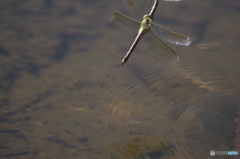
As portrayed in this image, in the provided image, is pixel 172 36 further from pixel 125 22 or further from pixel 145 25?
pixel 125 22

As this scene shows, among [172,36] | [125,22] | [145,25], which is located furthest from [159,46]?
[125,22]

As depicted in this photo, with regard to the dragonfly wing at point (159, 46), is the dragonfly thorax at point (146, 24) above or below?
above

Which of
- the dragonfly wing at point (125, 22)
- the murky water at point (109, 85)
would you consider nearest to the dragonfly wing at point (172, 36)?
the dragonfly wing at point (125, 22)

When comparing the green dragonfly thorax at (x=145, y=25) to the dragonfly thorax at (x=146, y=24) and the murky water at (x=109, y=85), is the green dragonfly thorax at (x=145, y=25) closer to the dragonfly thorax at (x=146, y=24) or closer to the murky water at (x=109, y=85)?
the dragonfly thorax at (x=146, y=24)

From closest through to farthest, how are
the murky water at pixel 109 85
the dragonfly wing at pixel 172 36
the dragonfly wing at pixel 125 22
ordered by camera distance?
the murky water at pixel 109 85 < the dragonfly wing at pixel 172 36 < the dragonfly wing at pixel 125 22

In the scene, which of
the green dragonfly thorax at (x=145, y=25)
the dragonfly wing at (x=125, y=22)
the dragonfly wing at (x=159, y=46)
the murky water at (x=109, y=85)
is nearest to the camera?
the murky water at (x=109, y=85)

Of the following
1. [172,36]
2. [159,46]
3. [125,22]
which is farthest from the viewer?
[125,22]

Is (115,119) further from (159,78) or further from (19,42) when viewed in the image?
(19,42)

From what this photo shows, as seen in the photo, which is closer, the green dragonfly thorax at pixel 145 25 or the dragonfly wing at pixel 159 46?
the dragonfly wing at pixel 159 46
